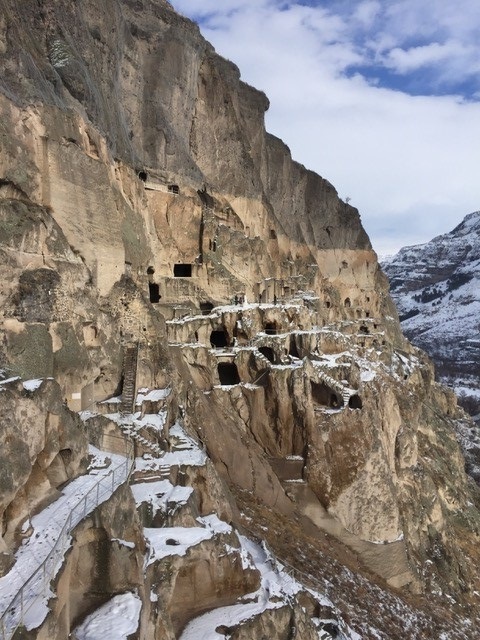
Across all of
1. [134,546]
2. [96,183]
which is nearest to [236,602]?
[134,546]

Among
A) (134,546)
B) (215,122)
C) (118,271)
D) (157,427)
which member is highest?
(215,122)

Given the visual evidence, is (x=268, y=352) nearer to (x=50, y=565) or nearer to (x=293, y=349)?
(x=293, y=349)

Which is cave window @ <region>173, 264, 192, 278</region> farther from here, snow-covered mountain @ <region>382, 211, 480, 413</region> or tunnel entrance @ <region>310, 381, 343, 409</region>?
snow-covered mountain @ <region>382, 211, 480, 413</region>

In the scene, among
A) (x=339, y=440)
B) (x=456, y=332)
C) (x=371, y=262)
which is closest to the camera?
(x=339, y=440)

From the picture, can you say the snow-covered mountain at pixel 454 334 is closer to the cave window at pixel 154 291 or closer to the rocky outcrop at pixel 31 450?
the cave window at pixel 154 291

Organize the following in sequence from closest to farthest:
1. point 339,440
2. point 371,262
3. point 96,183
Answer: point 96,183, point 339,440, point 371,262

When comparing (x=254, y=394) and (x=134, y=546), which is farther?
(x=254, y=394)

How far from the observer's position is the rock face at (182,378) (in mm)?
12242

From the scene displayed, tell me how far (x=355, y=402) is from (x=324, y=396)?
1.57m

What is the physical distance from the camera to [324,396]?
25.4 metres

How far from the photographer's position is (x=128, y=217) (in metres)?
24.7

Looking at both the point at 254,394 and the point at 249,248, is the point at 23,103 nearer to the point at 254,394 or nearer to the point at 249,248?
the point at 254,394

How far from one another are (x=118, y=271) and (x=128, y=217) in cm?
485

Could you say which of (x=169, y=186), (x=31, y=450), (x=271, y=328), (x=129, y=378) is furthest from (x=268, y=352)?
(x=31, y=450)
